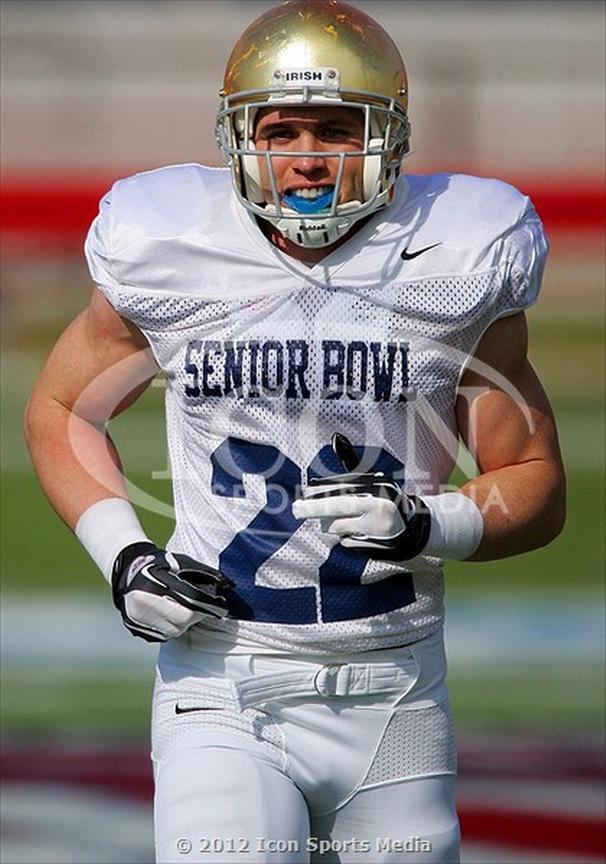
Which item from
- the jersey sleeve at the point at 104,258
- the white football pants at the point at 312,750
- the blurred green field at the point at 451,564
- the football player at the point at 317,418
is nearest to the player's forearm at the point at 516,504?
the football player at the point at 317,418

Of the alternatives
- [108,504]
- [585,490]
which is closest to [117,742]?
[108,504]

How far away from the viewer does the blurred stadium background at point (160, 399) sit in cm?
386

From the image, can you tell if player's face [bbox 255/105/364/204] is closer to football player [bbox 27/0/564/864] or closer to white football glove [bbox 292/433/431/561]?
football player [bbox 27/0/564/864]

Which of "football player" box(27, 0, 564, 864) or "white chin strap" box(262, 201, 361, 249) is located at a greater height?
"white chin strap" box(262, 201, 361, 249)

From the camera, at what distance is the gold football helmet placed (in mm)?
2361

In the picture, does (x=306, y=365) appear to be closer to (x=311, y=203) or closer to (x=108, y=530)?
(x=311, y=203)

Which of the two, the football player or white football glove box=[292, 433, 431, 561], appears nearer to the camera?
white football glove box=[292, 433, 431, 561]

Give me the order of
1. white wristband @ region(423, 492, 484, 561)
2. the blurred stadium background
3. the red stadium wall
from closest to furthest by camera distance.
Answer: white wristband @ region(423, 492, 484, 561) → the blurred stadium background → the red stadium wall

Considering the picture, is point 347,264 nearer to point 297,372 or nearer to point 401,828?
point 297,372

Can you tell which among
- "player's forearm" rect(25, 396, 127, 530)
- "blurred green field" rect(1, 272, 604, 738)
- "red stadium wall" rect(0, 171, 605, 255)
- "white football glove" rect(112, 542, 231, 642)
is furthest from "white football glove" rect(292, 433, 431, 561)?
"red stadium wall" rect(0, 171, 605, 255)

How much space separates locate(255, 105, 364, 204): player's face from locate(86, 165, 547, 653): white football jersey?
94 millimetres

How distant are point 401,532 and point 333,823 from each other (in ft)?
1.43

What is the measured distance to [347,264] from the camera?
2.41 metres

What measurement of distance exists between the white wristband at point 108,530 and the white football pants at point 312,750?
15 cm
